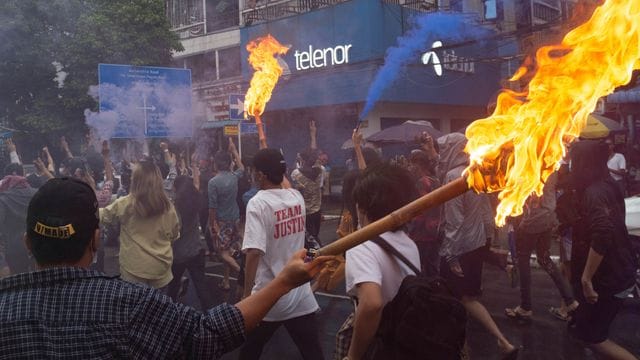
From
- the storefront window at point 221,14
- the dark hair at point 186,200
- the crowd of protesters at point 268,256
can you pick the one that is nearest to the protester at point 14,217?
the crowd of protesters at point 268,256

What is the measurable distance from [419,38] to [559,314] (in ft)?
46.5

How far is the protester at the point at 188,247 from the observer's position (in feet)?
19.1

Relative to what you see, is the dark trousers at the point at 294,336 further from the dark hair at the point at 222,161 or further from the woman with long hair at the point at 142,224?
the dark hair at the point at 222,161

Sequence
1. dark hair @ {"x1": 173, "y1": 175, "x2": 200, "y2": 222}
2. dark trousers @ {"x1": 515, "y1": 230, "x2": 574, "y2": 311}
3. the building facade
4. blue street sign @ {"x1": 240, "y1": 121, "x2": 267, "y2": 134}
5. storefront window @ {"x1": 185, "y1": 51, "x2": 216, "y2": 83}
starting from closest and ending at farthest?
dark trousers @ {"x1": 515, "y1": 230, "x2": 574, "y2": 311}
dark hair @ {"x1": 173, "y1": 175, "x2": 200, "y2": 222}
blue street sign @ {"x1": 240, "y1": 121, "x2": 267, "y2": 134}
the building facade
storefront window @ {"x1": 185, "y1": 51, "x2": 216, "y2": 83}

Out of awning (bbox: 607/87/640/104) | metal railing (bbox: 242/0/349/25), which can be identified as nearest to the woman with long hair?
metal railing (bbox: 242/0/349/25)

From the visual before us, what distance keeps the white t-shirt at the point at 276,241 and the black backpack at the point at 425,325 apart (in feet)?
4.53

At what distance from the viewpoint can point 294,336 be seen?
12.7 ft

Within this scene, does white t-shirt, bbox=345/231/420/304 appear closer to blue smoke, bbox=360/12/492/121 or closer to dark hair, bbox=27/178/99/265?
dark hair, bbox=27/178/99/265

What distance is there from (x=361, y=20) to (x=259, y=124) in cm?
1286

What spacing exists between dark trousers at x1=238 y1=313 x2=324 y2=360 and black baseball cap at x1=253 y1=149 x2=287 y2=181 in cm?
104

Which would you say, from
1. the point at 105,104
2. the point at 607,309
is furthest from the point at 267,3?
the point at 607,309

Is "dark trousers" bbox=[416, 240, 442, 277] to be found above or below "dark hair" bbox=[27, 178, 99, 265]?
below

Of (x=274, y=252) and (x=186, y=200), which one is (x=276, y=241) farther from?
(x=186, y=200)

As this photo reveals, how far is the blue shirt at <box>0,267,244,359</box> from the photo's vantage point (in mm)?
1627
